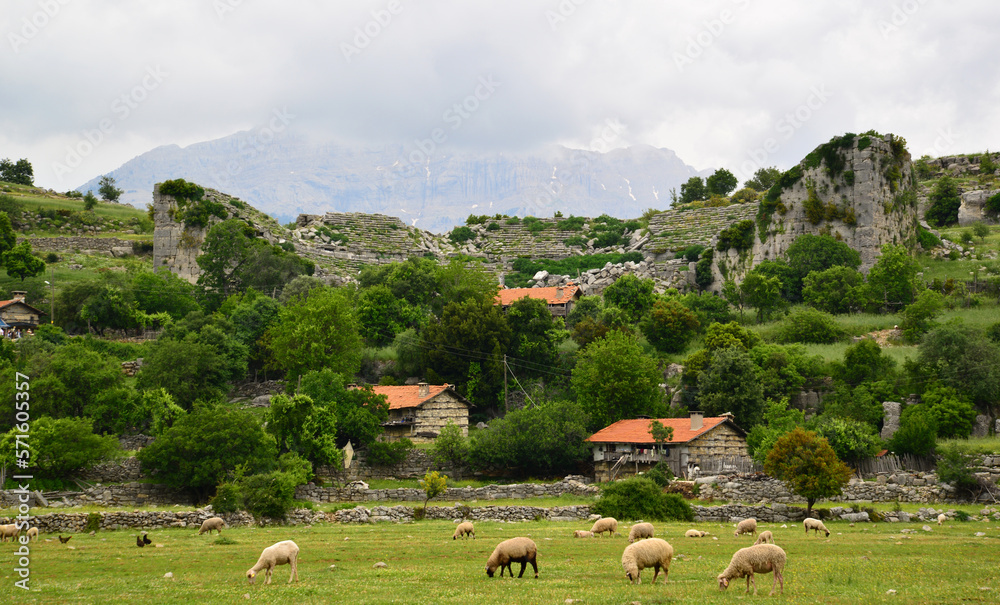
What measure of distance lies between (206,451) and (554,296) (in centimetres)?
3187

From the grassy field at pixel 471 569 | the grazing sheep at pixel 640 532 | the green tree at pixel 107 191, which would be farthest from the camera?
the green tree at pixel 107 191

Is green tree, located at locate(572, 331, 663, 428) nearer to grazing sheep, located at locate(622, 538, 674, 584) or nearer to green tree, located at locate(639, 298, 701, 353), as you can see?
green tree, located at locate(639, 298, 701, 353)

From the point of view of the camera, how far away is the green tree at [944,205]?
80.6 metres

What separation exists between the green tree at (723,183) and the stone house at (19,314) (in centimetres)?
7251

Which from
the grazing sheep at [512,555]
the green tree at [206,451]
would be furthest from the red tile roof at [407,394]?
the grazing sheep at [512,555]

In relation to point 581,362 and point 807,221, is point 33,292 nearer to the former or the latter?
point 581,362

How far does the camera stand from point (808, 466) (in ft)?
92.3

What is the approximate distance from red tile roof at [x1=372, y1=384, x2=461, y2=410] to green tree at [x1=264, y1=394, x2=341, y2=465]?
18.4 feet

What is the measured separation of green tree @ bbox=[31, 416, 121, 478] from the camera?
110ft

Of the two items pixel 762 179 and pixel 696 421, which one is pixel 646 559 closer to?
pixel 696 421

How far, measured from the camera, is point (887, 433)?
37.1 m

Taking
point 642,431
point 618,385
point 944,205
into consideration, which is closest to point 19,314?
point 618,385

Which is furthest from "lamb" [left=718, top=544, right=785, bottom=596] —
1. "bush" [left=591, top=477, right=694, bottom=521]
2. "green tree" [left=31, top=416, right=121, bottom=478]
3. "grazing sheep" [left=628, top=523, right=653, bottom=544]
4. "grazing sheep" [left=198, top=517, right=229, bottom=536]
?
"green tree" [left=31, top=416, right=121, bottom=478]

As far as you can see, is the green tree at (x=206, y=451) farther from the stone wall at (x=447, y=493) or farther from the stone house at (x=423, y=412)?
the stone house at (x=423, y=412)
